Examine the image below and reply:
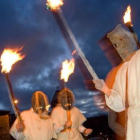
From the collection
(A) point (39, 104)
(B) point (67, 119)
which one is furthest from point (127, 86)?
(B) point (67, 119)

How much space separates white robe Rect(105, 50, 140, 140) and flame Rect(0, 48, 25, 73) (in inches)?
102

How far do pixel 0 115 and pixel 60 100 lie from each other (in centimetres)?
655

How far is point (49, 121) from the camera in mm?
8188

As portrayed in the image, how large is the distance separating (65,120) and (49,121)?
671 mm

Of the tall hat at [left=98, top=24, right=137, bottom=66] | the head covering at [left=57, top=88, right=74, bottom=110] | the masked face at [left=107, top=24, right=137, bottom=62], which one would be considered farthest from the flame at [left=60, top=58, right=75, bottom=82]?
the masked face at [left=107, top=24, right=137, bottom=62]

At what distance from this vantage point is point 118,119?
719cm

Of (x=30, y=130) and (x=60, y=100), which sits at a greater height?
(x=60, y=100)

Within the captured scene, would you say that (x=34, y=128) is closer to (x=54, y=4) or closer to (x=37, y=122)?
(x=37, y=122)

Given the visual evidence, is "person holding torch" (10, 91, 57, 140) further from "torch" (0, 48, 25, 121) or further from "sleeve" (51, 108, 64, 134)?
"torch" (0, 48, 25, 121)

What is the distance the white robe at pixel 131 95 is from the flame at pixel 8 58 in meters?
2.60

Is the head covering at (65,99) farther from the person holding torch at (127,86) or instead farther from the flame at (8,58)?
the person holding torch at (127,86)

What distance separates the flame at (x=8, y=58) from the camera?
5489 millimetres

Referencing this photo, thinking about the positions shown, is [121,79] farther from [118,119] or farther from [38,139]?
[38,139]

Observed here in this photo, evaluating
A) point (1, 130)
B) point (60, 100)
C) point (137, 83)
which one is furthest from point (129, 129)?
point (1, 130)
